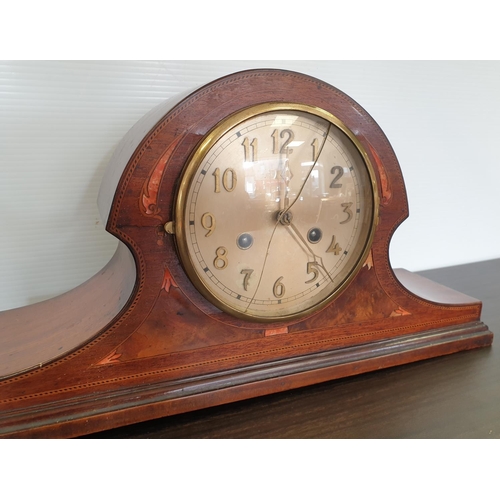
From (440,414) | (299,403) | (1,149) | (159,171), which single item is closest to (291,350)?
(299,403)

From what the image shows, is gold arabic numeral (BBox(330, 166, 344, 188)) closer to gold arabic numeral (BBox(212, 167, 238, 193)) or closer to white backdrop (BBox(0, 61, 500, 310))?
gold arabic numeral (BBox(212, 167, 238, 193))

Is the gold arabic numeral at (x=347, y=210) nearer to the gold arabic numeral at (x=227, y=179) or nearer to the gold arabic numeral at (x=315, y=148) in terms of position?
the gold arabic numeral at (x=315, y=148)

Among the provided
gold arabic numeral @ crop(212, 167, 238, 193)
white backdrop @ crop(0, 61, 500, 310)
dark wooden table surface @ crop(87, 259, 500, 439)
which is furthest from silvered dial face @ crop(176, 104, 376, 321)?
white backdrop @ crop(0, 61, 500, 310)

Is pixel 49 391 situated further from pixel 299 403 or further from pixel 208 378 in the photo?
pixel 299 403

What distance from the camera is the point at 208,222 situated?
2.68 feet

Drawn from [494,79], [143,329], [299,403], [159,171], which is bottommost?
[299,403]

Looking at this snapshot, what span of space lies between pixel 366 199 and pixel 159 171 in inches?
16.9

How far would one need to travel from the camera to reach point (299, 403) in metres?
0.89

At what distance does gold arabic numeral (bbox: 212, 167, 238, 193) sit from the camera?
81cm

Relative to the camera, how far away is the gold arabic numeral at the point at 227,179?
2.65 ft

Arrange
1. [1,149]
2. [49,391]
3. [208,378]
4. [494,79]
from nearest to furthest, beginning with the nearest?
[49,391] → [208,378] → [1,149] → [494,79]

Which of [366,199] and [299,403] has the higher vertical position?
[366,199]

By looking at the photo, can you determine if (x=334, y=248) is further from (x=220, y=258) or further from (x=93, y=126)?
(x=93, y=126)

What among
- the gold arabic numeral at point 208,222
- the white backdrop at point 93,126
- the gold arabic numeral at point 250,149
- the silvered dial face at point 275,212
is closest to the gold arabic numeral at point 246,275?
the silvered dial face at point 275,212
